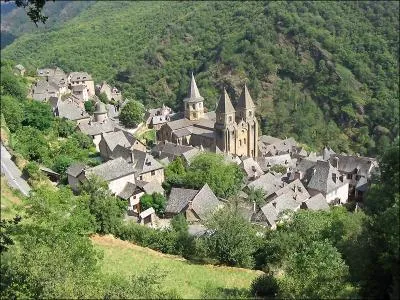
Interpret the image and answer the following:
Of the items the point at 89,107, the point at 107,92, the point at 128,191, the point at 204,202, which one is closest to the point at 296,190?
the point at 204,202

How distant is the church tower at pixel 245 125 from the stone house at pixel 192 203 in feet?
65.5

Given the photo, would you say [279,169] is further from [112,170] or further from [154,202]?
[112,170]

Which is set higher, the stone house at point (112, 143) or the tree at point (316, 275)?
the tree at point (316, 275)

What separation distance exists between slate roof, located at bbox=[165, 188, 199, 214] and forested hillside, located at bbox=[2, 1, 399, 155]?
5744cm

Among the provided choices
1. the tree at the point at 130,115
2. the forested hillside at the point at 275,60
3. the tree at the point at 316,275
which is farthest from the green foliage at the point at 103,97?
the tree at the point at 316,275

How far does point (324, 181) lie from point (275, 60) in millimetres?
70455

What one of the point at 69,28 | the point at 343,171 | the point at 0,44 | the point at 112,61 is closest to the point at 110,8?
the point at 69,28

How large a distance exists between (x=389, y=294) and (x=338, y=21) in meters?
123

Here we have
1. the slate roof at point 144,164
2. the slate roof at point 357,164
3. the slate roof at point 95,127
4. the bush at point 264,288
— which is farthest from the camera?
the slate roof at point 357,164

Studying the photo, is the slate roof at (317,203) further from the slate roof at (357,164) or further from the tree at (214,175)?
the slate roof at (357,164)

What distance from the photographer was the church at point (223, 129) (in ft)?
200

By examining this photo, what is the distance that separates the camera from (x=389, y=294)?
48.1 ft

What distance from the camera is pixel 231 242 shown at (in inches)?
1177

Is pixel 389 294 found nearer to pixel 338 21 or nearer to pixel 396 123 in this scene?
pixel 396 123
